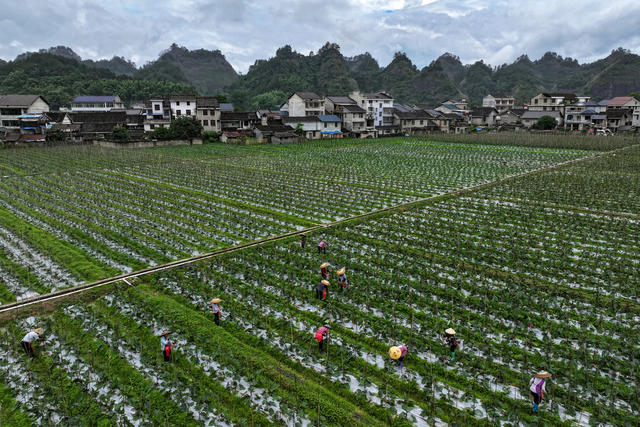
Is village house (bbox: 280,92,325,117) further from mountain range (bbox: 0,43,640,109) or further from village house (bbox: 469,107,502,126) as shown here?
village house (bbox: 469,107,502,126)

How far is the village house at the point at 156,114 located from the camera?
73812 millimetres

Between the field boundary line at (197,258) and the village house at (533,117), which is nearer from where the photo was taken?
the field boundary line at (197,258)

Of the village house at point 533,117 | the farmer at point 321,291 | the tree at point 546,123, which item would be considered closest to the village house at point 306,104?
the tree at point 546,123

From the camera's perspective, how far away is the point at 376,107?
88.2 metres

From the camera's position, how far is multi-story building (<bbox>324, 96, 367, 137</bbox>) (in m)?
80.8

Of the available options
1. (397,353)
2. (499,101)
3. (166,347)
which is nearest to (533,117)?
(499,101)

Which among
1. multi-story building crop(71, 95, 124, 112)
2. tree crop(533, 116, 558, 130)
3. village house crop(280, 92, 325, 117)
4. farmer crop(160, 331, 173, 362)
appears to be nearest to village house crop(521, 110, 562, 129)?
tree crop(533, 116, 558, 130)

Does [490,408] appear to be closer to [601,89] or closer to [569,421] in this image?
[569,421]

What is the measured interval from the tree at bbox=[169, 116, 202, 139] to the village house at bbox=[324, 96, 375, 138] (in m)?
29.4

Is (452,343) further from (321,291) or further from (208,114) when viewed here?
(208,114)

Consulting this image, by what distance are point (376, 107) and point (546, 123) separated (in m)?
35.7

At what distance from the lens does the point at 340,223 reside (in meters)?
20.5

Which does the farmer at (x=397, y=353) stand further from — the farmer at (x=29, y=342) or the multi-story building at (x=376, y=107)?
the multi-story building at (x=376, y=107)

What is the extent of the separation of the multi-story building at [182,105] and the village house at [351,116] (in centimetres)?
2813
